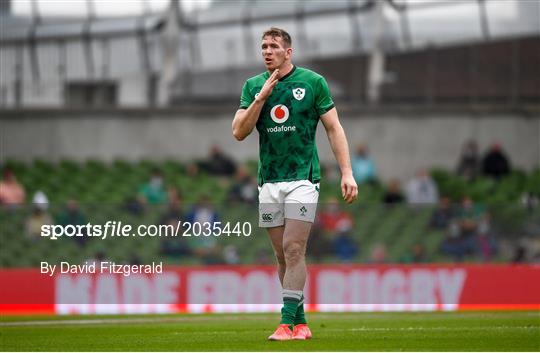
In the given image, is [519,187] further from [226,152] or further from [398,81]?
[226,152]

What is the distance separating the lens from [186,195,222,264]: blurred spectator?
65.0ft

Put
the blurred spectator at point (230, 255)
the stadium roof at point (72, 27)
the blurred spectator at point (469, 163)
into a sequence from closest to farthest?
the blurred spectator at point (230, 255) → the blurred spectator at point (469, 163) → the stadium roof at point (72, 27)

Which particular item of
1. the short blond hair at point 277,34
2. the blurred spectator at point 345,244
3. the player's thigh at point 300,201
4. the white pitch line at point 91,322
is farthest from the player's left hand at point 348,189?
the blurred spectator at point 345,244

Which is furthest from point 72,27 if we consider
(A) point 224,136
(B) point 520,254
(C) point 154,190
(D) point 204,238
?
(B) point 520,254

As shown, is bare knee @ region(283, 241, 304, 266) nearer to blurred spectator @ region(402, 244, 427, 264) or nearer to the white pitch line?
the white pitch line

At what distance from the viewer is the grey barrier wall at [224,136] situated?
1172 inches

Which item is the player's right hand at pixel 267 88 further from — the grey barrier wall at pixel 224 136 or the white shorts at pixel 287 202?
the grey barrier wall at pixel 224 136

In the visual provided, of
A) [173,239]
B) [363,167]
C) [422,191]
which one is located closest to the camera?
[173,239]

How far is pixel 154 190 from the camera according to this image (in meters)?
24.7

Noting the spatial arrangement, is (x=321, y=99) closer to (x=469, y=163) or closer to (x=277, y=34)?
(x=277, y=34)

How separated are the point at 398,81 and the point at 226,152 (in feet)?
14.3

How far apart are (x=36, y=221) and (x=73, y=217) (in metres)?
0.61

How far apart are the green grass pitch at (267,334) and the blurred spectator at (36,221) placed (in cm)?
564

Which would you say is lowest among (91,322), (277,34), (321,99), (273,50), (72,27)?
(91,322)
